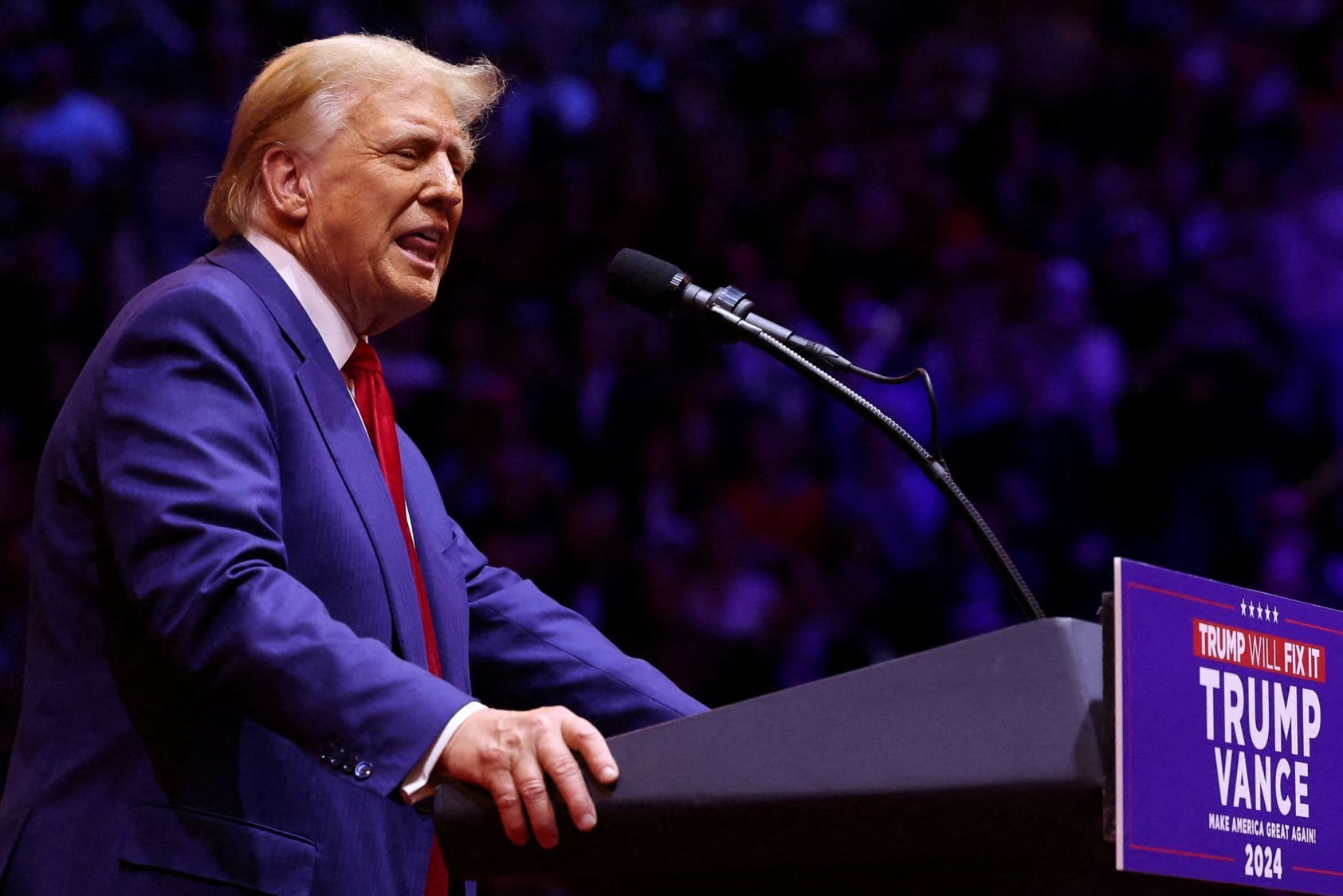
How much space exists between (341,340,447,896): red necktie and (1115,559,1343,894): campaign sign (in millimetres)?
708

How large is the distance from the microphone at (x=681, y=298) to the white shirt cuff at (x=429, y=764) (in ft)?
1.74

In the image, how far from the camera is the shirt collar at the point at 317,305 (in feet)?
5.22

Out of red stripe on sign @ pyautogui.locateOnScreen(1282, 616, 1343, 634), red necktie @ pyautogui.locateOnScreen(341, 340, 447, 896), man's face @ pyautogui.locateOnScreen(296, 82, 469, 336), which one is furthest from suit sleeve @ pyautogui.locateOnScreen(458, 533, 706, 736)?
red stripe on sign @ pyautogui.locateOnScreen(1282, 616, 1343, 634)

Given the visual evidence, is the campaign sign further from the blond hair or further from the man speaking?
the blond hair

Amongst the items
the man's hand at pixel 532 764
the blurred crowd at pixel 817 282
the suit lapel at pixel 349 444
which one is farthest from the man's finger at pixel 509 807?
the blurred crowd at pixel 817 282

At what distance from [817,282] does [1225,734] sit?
156 inches

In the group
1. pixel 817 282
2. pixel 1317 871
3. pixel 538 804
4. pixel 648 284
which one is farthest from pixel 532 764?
pixel 817 282

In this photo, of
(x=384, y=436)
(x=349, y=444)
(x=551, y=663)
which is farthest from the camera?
(x=551, y=663)

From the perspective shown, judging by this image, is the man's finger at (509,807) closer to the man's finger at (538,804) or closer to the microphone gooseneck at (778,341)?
the man's finger at (538,804)

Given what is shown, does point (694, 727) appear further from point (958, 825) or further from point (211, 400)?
point (211, 400)

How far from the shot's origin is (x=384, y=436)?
5.23ft

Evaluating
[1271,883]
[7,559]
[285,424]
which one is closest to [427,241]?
[285,424]

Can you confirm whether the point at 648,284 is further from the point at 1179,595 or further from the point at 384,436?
the point at 1179,595

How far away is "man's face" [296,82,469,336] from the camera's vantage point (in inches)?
63.6
